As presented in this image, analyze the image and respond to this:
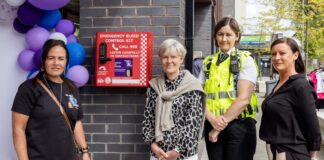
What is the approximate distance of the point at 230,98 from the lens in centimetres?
352

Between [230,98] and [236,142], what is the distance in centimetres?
38

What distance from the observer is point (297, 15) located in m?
18.7

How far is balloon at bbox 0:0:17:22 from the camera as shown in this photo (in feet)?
11.5

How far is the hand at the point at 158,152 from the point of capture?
3291 mm

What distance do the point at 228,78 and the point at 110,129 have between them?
149 centimetres

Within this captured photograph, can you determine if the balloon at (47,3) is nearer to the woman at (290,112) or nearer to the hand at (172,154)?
the hand at (172,154)

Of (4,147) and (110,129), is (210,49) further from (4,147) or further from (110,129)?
(4,147)

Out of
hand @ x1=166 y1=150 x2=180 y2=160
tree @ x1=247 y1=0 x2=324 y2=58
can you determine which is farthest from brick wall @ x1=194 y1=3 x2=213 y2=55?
hand @ x1=166 y1=150 x2=180 y2=160

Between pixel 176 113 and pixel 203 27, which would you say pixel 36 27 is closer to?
pixel 176 113

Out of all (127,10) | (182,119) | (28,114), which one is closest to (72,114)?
(28,114)

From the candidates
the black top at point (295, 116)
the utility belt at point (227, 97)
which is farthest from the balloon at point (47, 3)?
the black top at point (295, 116)

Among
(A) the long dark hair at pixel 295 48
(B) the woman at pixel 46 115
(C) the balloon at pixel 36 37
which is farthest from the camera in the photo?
(C) the balloon at pixel 36 37

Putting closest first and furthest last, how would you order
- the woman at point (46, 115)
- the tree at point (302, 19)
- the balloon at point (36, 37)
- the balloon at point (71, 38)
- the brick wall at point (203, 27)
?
1. the woman at point (46, 115)
2. the balloon at point (36, 37)
3. the balloon at point (71, 38)
4. the brick wall at point (203, 27)
5. the tree at point (302, 19)

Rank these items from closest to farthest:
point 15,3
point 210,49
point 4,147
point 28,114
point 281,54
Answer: point 28,114
point 281,54
point 15,3
point 4,147
point 210,49
